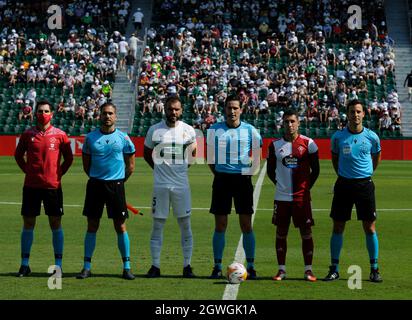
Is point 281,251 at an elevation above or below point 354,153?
below

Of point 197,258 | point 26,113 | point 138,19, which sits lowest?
point 197,258

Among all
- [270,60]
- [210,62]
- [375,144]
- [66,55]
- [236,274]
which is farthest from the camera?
[66,55]

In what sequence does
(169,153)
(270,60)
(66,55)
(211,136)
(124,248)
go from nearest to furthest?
(124,248) → (169,153) → (211,136) → (270,60) → (66,55)

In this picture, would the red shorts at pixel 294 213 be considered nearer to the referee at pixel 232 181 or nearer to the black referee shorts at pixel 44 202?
the referee at pixel 232 181

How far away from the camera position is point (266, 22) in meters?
53.9

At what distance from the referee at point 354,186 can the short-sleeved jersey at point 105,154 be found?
3.00m

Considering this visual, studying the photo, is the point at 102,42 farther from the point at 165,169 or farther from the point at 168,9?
the point at 165,169

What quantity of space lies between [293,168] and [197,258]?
263 cm

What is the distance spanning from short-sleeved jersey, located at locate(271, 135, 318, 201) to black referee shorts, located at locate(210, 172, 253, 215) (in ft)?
1.42

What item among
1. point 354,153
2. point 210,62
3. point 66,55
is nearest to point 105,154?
point 354,153

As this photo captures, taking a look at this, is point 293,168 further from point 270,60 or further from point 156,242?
point 270,60

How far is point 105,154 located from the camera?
39.9 ft

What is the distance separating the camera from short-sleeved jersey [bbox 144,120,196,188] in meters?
12.2

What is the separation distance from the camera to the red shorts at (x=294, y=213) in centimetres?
1212
